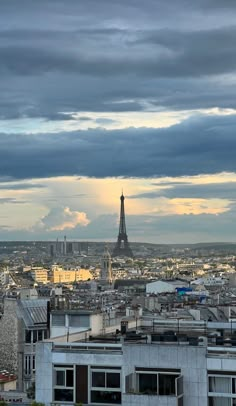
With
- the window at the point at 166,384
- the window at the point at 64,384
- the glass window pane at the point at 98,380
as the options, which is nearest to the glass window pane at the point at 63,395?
the window at the point at 64,384

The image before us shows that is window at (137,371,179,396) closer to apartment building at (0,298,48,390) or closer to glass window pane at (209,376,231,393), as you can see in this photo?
glass window pane at (209,376,231,393)

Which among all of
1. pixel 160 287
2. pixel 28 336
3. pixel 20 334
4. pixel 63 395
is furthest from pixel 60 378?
pixel 160 287

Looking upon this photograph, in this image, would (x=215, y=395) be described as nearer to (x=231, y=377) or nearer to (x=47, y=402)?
(x=231, y=377)

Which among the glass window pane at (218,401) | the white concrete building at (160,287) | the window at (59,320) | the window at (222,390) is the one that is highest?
the white concrete building at (160,287)

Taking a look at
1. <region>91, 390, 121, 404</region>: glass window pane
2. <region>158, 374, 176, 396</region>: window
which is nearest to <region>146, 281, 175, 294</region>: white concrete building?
<region>91, 390, 121, 404</region>: glass window pane

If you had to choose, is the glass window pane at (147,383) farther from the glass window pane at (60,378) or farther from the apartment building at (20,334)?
the apartment building at (20,334)

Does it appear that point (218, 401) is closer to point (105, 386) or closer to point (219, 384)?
point (219, 384)

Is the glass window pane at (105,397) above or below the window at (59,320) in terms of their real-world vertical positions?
Result: below
